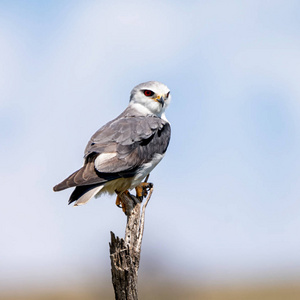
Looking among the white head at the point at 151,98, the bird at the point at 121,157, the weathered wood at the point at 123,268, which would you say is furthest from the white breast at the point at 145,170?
the weathered wood at the point at 123,268

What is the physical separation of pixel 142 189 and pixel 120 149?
810 millimetres

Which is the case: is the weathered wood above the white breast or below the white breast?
below

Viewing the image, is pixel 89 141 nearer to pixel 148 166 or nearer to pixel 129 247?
pixel 148 166

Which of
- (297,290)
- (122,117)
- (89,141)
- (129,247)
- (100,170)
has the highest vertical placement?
(297,290)

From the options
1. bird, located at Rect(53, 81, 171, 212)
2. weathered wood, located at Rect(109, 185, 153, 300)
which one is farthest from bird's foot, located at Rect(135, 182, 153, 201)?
weathered wood, located at Rect(109, 185, 153, 300)

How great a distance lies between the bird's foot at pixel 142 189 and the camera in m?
10.2

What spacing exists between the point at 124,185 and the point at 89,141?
93cm

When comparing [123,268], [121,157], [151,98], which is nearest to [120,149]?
[121,157]

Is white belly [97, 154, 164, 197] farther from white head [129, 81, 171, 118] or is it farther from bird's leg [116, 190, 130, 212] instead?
white head [129, 81, 171, 118]

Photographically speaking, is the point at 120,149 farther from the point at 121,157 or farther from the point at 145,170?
the point at 145,170

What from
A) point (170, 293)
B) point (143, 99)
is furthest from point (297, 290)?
point (143, 99)

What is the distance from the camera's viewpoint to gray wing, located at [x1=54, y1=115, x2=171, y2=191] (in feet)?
31.2

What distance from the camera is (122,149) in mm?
10086

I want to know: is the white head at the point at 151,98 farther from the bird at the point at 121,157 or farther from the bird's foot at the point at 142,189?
the bird's foot at the point at 142,189
